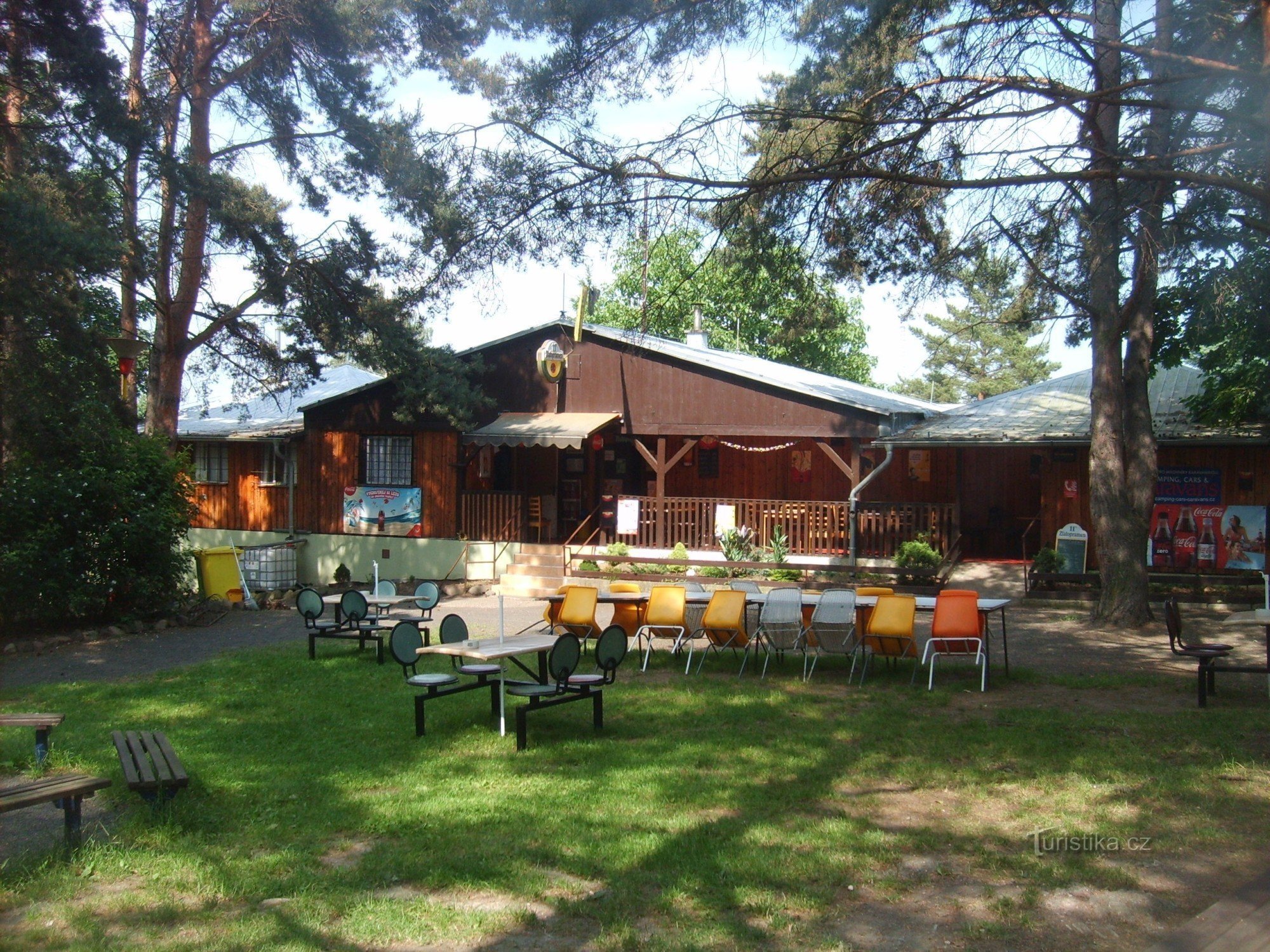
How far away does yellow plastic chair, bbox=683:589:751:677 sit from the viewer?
1065cm

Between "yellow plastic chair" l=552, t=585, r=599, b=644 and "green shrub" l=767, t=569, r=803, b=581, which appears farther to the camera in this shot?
"green shrub" l=767, t=569, r=803, b=581

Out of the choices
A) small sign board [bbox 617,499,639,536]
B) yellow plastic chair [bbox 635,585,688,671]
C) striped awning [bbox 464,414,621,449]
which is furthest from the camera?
small sign board [bbox 617,499,639,536]

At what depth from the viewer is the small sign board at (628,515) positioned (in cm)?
1875

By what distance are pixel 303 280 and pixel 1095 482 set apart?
12.4 m

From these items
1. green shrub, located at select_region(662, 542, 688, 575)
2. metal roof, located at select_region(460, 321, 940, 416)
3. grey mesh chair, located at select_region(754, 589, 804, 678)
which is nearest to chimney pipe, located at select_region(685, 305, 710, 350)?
metal roof, located at select_region(460, 321, 940, 416)

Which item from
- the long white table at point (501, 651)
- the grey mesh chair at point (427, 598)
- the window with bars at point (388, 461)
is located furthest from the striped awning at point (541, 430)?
the long white table at point (501, 651)

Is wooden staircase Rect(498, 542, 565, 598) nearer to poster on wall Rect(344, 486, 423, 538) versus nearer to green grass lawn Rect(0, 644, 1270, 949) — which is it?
poster on wall Rect(344, 486, 423, 538)

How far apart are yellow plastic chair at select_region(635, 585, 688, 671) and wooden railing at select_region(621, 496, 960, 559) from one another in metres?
7.07

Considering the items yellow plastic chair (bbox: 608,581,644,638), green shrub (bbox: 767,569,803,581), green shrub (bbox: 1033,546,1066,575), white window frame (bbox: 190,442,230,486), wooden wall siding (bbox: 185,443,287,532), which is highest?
white window frame (bbox: 190,442,230,486)

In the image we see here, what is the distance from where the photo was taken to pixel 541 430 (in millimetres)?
19016

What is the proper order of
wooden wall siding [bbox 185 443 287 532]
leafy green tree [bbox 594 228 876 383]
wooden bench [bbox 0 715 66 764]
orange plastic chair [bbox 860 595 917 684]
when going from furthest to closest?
wooden wall siding [bbox 185 443 287 532] < orange plastic chair [bbox 860 595 917 684] < leafy green tree [bbox 594 228 876 383] < wooden bench [bbox 0 715 66 764]

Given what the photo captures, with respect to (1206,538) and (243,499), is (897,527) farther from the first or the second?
(243,499)

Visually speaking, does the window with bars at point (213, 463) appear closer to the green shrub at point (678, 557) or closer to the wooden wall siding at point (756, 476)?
the wooden wall siding at point (756, 476)

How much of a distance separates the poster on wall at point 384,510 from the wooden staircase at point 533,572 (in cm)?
271
